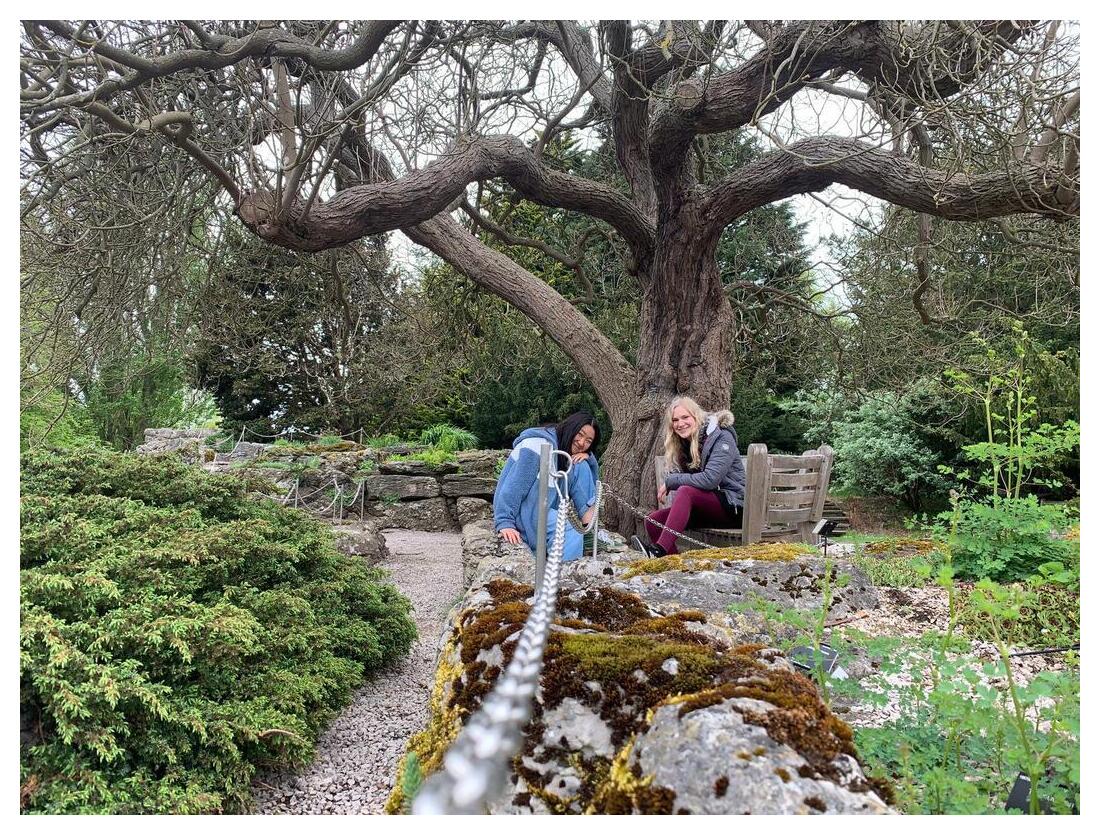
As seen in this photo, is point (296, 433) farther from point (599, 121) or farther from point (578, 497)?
point (578, 497)

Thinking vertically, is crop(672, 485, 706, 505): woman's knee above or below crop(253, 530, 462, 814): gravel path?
above

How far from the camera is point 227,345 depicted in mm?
10945

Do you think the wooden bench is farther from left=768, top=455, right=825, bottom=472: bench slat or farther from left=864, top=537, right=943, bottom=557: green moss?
left=864, top=537, right=943, bottom=557: green moss

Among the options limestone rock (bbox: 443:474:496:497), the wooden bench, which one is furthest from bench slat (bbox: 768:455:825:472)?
limestone rock (bbox: 443:474:496:497)

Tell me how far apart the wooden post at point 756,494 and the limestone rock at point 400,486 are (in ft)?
21.9

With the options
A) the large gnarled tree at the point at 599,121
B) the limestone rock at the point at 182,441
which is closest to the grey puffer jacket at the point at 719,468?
the large gnarled tree at the point at 599,121

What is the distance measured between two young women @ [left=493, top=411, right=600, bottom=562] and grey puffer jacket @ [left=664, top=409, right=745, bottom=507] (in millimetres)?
1080

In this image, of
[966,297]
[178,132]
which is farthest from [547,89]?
[966,297]

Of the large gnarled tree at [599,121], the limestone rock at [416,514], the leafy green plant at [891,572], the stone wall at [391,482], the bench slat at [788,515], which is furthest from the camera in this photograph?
the limestone rock at [416,514]

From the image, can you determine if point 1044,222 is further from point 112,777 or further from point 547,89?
point 112,777

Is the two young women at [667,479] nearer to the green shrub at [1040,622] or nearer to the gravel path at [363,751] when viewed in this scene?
the gravel path at [363,751]

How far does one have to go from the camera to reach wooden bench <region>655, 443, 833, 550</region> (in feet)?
14.7

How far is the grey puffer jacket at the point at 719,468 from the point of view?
191 inches

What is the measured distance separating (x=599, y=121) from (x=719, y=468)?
202 inches
